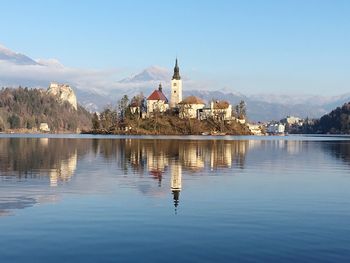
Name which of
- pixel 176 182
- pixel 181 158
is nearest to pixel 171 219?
pixel 176 182

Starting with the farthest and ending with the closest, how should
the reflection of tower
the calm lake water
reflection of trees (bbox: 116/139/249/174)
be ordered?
1. reflection of trees (bbox: 116/139/249/174)
2. the reflection of tower
3. the calm lake water

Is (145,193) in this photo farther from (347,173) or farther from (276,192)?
(347,173)

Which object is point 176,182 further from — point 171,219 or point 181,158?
point 181,158

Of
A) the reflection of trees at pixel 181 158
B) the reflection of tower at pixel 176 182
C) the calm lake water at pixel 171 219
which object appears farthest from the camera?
the reflection of trees at pixel 181 158

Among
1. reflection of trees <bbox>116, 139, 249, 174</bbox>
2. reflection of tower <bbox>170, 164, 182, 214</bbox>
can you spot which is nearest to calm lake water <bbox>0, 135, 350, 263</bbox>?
reflection of tower <bbox>170, 164, 182, 214</bbox>

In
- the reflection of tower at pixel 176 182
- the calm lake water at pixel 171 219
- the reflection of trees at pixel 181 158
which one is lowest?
the calm lake water at pixel 171 219

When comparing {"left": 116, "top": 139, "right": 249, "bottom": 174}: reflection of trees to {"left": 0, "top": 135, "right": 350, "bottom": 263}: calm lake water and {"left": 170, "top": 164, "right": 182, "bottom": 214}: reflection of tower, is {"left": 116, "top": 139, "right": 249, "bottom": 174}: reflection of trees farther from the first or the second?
{"left": 0, "top": 135, "right": 350, "bottom": 263}: calm lake water

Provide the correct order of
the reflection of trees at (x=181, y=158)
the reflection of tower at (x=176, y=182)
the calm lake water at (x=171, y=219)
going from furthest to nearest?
the reflection of trees at (x=181, y=158), the reflection of tower at (x=176, y=182), the calm lake water at (x=171, y=219)

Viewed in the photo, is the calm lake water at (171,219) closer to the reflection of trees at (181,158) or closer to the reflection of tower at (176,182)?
the reflection of tower at (176,182)

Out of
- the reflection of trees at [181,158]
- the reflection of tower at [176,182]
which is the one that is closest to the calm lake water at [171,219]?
the reflection of tower at [176,182]

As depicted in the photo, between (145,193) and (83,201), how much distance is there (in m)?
5.22

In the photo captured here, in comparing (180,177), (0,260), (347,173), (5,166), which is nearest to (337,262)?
(0,260)

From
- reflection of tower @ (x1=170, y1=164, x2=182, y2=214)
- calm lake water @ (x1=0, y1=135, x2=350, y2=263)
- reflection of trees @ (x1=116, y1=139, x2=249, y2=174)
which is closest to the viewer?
calm lake water @ (x1=0, y1=135, x2=350, y2=263)

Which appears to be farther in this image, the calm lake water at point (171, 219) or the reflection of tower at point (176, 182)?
the reflection of tower at point (176, 182)
